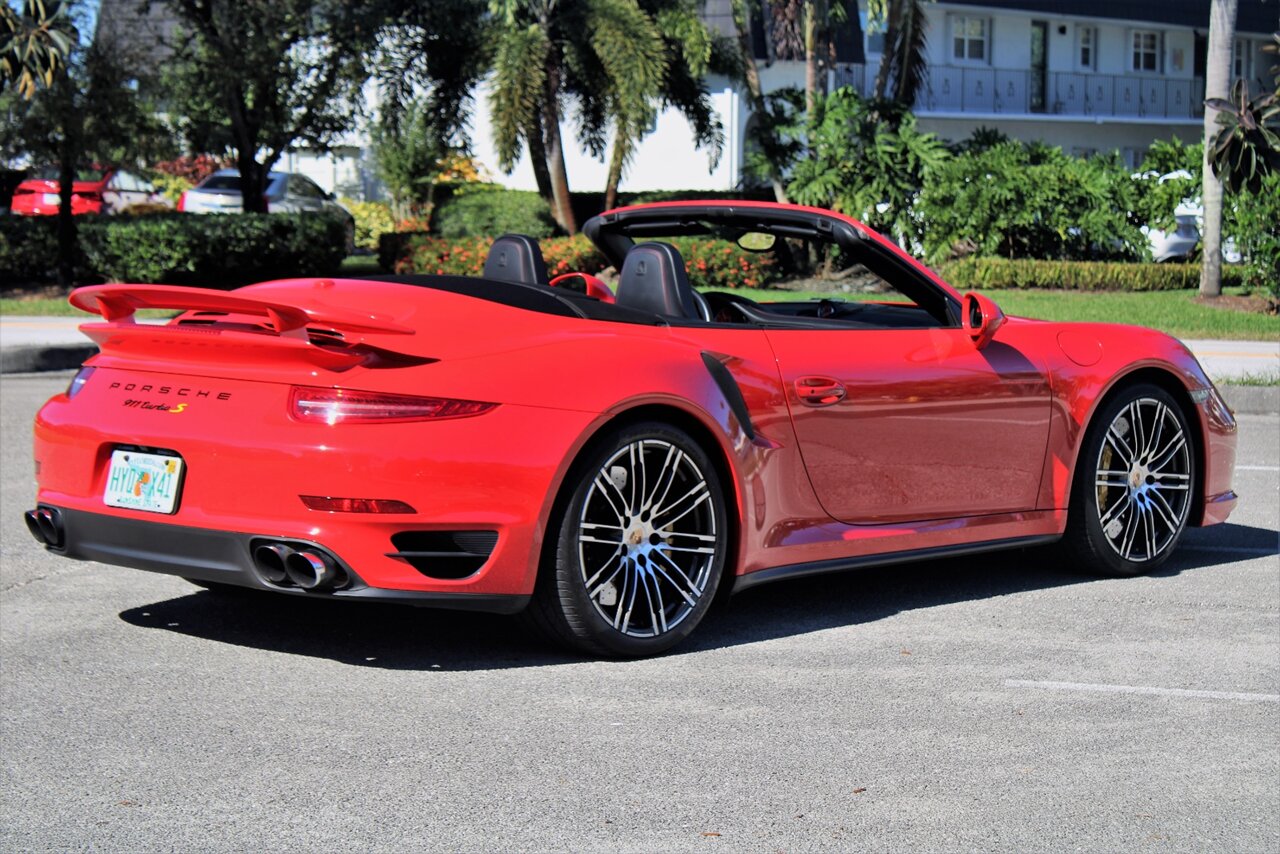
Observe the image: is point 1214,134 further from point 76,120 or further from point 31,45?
point 31,45

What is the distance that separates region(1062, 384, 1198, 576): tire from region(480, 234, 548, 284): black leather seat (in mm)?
2133

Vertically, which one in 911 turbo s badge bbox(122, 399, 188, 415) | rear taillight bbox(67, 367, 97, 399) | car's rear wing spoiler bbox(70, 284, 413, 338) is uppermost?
car's rear wing spoiler bbox(70, 284, 413, 338)

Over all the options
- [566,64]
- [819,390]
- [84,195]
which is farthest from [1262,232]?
[84,195]

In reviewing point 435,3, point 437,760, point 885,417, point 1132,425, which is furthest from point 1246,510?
point 435,3

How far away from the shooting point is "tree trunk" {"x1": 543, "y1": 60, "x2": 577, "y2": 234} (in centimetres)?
2641

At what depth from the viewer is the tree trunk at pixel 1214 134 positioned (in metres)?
24.3

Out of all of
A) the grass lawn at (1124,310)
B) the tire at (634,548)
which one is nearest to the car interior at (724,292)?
the tire at (634,548)

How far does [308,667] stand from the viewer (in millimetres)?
5051

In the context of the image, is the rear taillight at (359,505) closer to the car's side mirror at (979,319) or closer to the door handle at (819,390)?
Answer: the door handle at (819,390)

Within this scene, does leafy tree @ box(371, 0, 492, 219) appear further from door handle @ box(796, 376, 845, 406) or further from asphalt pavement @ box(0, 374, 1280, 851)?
door handle @ box(796, 376, 845, 406)

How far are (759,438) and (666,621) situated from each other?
25.3 inches

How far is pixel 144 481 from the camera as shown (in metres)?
4.95

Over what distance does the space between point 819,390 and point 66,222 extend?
67.8ft

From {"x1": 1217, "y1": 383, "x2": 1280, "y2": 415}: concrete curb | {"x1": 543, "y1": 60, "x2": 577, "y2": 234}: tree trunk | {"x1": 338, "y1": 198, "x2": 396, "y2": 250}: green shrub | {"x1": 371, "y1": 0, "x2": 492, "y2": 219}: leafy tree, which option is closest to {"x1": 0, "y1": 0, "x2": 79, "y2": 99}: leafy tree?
{"x1": 371, "y1": 0, "x2": 492, "y2": 219}: leafy tree
